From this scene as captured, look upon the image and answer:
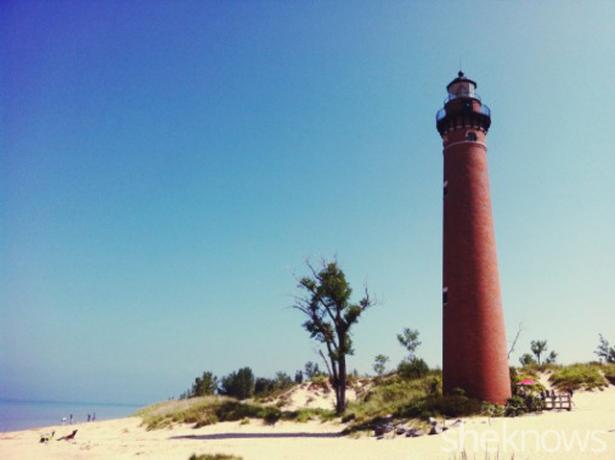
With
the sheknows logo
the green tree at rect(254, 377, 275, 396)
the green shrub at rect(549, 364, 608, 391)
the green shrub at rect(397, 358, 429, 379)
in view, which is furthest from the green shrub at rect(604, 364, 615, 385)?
the green tree at rect(254, 377, 275, 396)

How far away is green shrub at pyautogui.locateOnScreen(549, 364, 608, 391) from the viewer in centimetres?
2866

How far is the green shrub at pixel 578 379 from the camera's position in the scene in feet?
94.0

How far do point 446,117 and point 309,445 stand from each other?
20.3m

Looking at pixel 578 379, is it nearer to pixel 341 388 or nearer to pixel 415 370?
pixel 415 370

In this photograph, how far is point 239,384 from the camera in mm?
52688

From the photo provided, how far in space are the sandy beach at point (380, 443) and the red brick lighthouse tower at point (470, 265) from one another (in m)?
3.20

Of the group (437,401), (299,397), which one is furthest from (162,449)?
(299,397)

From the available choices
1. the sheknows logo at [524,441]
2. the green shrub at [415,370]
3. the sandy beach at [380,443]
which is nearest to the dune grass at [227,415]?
the sandy beach at [380,443]

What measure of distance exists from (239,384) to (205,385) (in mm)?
4318

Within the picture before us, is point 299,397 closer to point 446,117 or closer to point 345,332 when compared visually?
point 345,332

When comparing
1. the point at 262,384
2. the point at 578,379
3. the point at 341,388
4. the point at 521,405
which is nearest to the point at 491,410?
the point at 521,405

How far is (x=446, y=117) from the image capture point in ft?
86.7

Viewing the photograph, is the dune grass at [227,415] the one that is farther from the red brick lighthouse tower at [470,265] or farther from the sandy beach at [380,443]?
the red brick lighthouse tower at [470,265]

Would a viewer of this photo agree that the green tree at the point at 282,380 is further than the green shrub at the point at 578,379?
Yes
